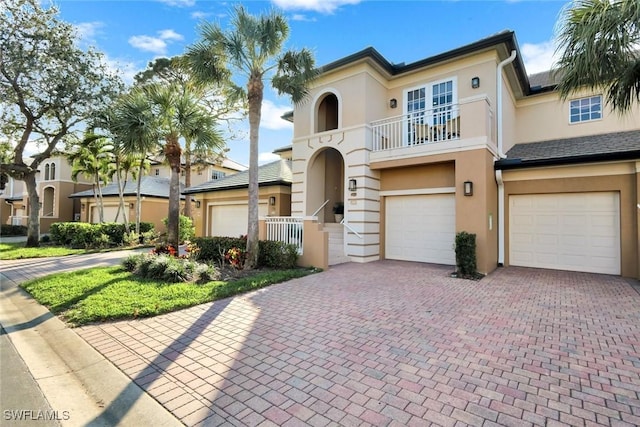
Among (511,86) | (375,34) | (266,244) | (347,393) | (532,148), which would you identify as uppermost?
(375,34)

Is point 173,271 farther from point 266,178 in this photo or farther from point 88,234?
point 88,234

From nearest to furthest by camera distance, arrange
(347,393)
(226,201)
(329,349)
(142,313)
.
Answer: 1. (347,393)
2. (329,349)
3. (142,313)
4. (226,201)

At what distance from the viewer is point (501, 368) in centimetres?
362

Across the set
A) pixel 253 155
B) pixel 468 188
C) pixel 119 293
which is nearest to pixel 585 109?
pixel 468 188

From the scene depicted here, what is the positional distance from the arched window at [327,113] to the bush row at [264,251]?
223 inches

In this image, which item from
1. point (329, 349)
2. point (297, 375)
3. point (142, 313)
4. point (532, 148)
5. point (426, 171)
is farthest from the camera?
point (532, 148)

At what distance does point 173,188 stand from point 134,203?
48.0 feet

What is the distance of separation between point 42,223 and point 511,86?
36.4m

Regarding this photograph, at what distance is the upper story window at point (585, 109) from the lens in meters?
11.8

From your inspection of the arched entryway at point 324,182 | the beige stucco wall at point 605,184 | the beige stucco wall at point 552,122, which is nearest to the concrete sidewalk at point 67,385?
the arched entryway at point 324,182

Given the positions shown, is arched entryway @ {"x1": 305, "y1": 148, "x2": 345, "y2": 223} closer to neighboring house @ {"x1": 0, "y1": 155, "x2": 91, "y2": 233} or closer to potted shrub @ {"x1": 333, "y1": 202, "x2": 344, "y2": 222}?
potted shrub @ {"x1": 333, "y1": 202, "x2": 344, "y2": 222}

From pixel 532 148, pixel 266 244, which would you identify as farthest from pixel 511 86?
pixel 266 244

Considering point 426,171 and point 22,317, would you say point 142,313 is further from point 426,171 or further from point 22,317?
point 426,171

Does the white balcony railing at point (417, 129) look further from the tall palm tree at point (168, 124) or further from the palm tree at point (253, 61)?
the tall palm tree at point (168, 124)
